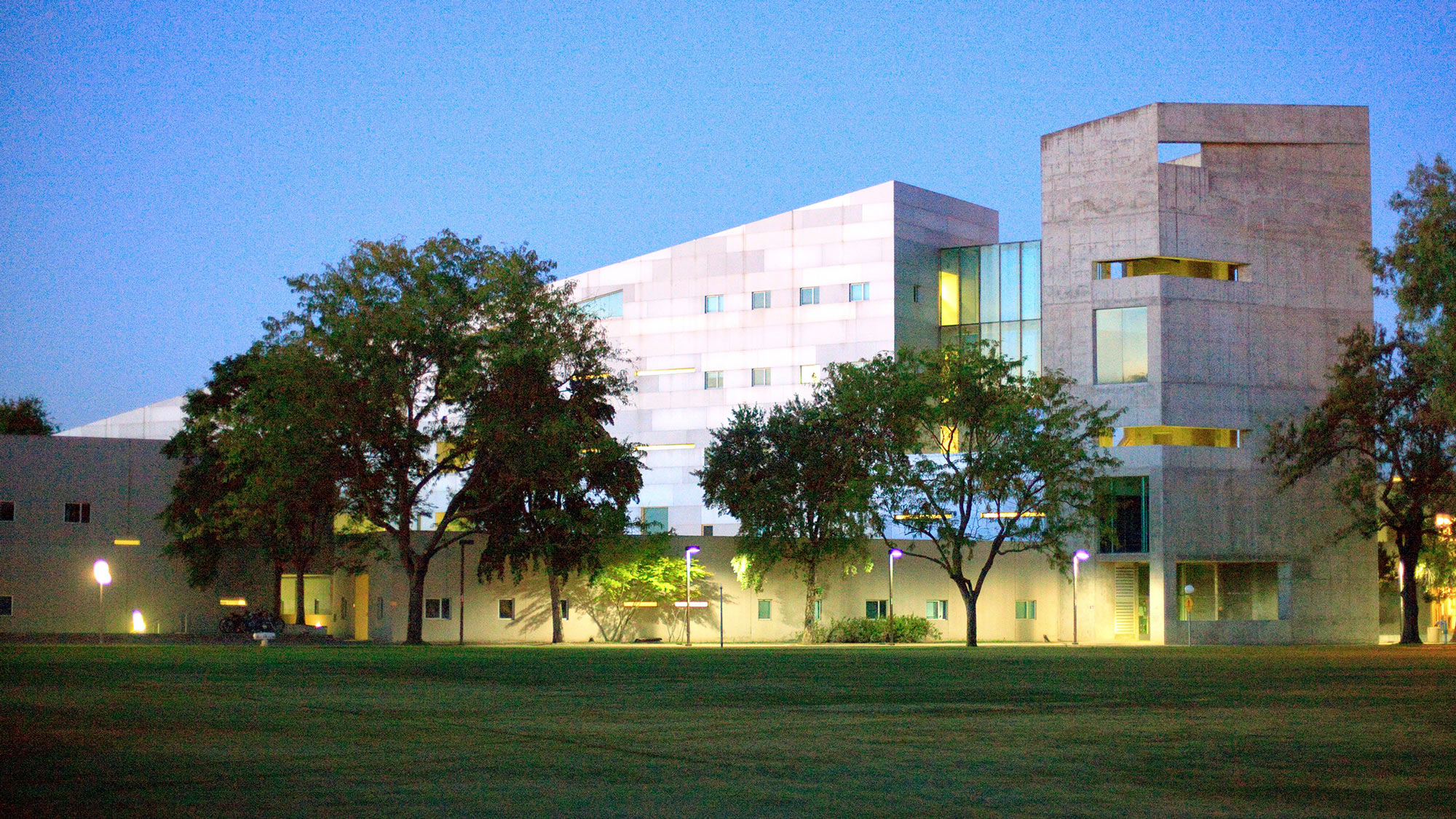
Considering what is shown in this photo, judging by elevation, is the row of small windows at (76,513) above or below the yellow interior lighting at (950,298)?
below

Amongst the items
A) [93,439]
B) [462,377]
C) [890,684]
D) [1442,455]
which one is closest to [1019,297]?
[1442,455]

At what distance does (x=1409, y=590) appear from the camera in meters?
64.3

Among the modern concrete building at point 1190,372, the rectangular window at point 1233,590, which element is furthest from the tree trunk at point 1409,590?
the rectangular window at point 1233,590

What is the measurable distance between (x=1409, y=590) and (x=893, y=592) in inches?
866

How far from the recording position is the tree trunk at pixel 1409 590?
63469mm

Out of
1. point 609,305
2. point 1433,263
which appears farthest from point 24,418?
point 1433,263

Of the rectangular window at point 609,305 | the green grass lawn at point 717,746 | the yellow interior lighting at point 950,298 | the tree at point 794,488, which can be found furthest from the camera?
the rectangular window at point 609,305

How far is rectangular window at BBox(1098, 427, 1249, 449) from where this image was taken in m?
65.6

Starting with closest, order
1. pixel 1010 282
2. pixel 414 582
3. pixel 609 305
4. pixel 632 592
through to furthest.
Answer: pixel 414 582, pixel 632 592, pixel 1010 282, pixel 609 305

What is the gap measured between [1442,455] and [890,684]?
49.4 m

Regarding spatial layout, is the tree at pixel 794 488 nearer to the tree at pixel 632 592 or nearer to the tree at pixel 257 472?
the tree at pixel 632 592

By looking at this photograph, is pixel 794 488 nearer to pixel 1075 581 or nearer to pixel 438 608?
pixel 1075 581

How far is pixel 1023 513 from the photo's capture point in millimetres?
58375

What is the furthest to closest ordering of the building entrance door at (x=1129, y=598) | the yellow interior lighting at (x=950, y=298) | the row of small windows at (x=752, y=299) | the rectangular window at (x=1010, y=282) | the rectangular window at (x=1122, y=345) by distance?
the yellow interior lighting at (x=950, y=298)
the row of small windows at (x=752, y=299)
the rectangular window at (x=1010, y=282)
the building entrance door at (x=1129, y=598)
the rectangular window at (x=1122, y=345)
